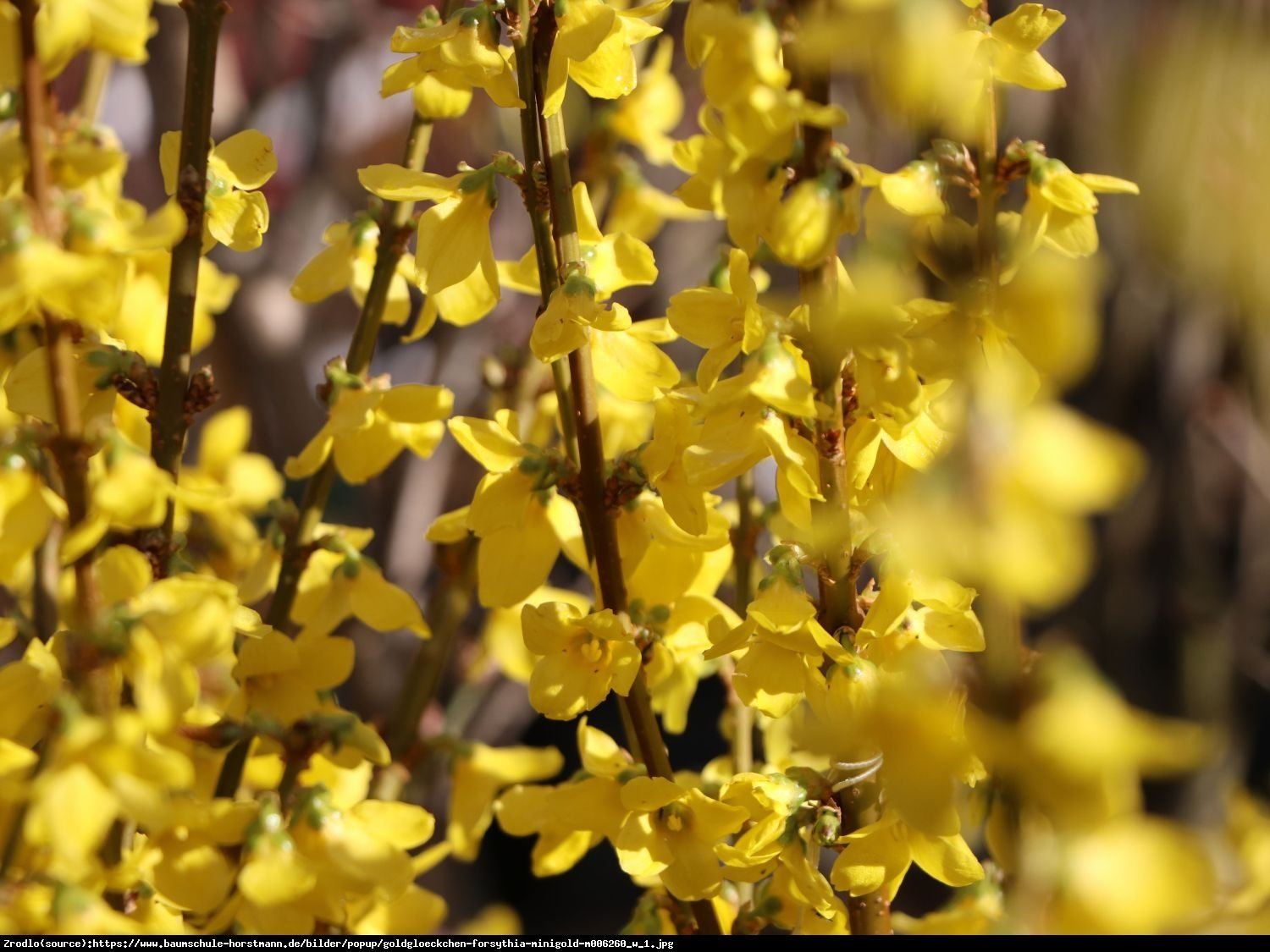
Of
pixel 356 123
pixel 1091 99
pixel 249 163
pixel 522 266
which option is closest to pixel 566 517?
pixel 522 266

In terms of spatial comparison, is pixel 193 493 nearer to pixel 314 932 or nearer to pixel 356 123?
pixel 314 932

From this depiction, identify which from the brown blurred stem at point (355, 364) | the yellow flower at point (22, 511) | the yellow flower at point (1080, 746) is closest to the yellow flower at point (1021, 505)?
the yellow flower at point (1080, 746)

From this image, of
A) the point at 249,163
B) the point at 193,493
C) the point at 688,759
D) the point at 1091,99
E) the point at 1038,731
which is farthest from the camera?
the point at 688,759

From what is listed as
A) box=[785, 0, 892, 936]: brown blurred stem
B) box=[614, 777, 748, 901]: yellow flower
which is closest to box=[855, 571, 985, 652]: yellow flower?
box=[785, 0, 892, 936]: brown blurred stem

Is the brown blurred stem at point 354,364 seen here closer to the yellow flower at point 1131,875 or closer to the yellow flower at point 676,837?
the yellow flower at point 676,837

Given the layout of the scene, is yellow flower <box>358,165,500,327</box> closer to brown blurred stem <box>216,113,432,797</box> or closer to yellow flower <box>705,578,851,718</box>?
brown blurred stem <box>216,113,432,797</box>

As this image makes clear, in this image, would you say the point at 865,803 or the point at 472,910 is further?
the point at 472,910

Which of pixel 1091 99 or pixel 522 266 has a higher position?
pixel 522 266
